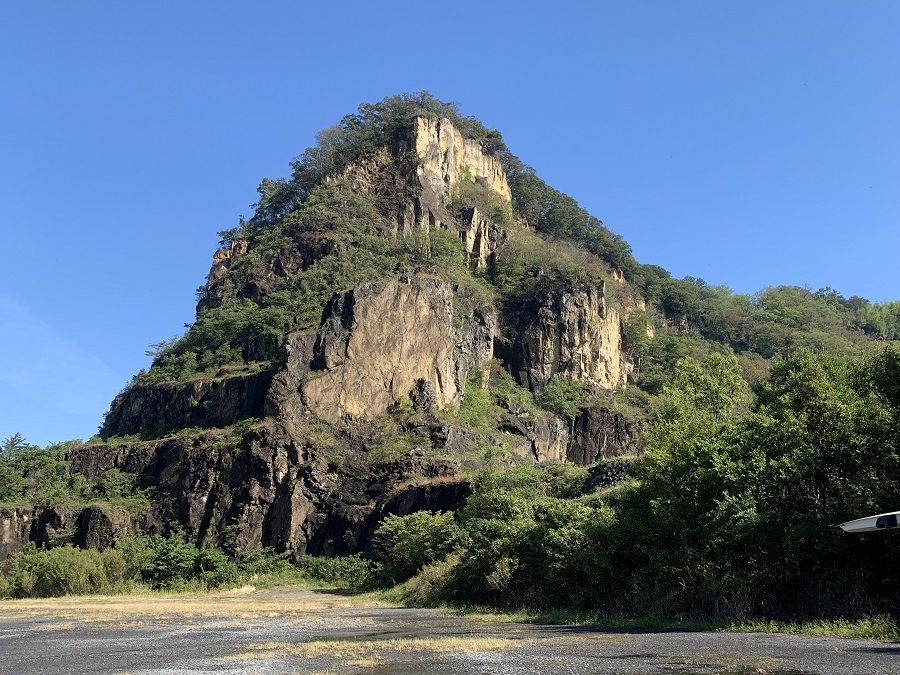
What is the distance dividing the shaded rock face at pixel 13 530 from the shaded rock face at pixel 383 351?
2765 centimetres

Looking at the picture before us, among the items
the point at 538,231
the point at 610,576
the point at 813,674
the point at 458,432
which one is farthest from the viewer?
the point at 538,231

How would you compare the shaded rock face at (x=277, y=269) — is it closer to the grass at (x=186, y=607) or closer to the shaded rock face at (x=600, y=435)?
the shaded rock face at (x=600, y=435)

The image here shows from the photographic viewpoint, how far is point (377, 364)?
82.1 meters

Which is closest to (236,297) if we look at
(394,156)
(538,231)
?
(394,156)

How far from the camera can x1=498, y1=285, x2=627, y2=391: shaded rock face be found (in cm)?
10550

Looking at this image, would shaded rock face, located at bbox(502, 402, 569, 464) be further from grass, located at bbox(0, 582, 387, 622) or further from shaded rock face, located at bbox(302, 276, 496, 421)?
grass, located at bbox(0, 582, 387, 622)

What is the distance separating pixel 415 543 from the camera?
5103 centimetres

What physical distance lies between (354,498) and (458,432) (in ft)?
42.1

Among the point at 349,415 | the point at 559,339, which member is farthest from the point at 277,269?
the point at 559,339

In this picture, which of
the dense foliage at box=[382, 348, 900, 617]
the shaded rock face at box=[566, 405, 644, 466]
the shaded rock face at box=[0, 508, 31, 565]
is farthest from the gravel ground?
the shaded rock face at box=[566, 405, 644, 466]

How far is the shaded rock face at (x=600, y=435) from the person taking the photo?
94688 millimetres

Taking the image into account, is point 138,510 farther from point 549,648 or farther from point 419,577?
point 549,648

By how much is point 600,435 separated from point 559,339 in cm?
1564

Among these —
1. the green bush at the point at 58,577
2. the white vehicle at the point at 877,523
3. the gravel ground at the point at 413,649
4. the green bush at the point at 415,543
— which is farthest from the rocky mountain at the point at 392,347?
the white vehicle at the point at 877,523
